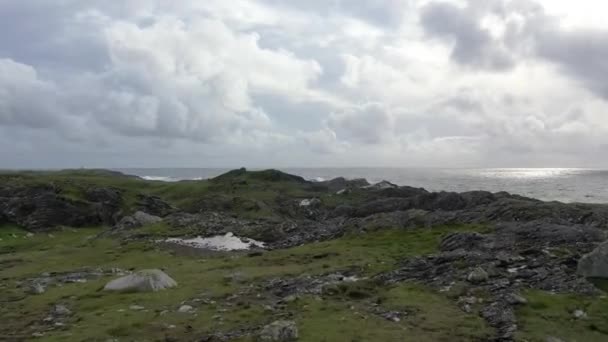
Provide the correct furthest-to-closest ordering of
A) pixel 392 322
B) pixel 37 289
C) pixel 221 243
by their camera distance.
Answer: pixel 221 243 → pixel 37 289 → pixel 392 322

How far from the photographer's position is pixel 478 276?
3036 centimetres

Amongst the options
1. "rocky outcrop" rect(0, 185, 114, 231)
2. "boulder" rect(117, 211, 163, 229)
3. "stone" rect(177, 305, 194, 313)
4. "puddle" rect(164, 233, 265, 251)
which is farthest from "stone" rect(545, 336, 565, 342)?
"rocky outcrop" rect(0, 185, 114, 231)

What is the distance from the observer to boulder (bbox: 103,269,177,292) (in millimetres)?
31844

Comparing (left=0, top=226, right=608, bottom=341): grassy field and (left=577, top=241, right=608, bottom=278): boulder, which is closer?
(left=0, top=226, right=608, bottom=341): grassy field

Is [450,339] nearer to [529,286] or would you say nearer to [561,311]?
[561,311]

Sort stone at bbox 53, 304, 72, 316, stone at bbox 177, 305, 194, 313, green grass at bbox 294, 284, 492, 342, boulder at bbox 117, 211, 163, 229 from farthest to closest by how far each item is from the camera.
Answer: boulder at bbox 117, 211, 163, 229 → stone at bbox 53, 304, 72, 316 → stone at bbox 177, 305, 194, 313 → green grass at bbox 294, 284, 492, 342

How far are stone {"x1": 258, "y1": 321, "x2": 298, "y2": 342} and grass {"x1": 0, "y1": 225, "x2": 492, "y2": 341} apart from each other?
19.6 inches

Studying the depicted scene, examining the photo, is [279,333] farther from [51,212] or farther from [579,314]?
[51,212]

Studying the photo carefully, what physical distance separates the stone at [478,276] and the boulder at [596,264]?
16.9ft

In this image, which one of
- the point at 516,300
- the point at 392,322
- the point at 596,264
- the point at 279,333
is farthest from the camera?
the point at 596,264

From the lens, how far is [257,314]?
84.8ft

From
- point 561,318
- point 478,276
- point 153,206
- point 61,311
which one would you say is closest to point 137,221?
point 153,206

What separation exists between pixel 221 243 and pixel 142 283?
95.6 feet

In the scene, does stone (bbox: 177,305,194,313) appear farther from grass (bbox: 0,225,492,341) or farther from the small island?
grass (bbox: 0,225,492,341)
